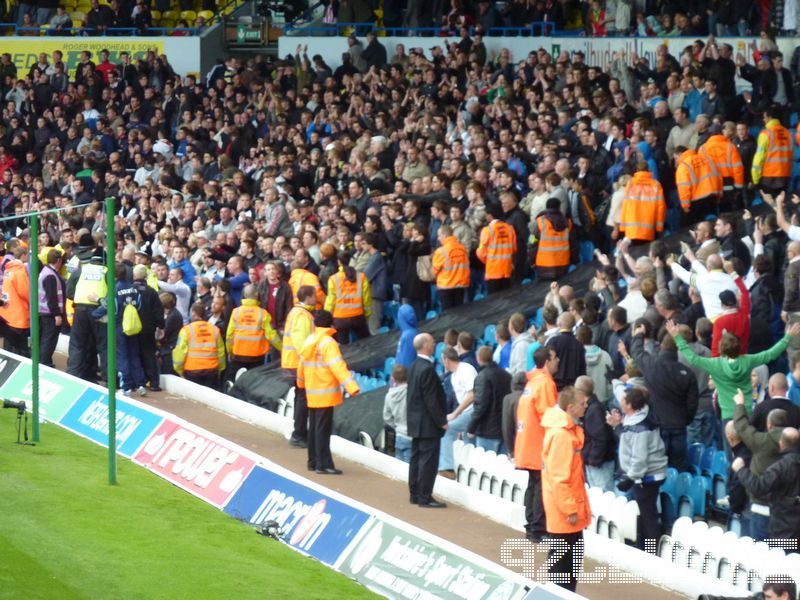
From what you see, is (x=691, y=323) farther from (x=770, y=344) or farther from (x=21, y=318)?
(x=21, y=318)


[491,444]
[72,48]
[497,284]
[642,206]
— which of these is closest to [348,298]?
[497,284]

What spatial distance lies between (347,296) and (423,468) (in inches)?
219

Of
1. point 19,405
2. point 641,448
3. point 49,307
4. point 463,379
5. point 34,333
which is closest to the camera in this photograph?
point 641,448

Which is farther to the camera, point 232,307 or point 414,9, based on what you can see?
point 414,9

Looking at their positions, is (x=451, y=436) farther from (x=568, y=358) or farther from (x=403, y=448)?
(x=568, y=358)

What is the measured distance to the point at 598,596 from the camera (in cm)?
1127

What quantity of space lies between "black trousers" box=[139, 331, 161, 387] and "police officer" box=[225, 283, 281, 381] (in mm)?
958

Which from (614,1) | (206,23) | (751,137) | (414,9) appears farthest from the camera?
(206,23)

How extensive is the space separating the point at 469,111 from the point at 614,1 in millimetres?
4558

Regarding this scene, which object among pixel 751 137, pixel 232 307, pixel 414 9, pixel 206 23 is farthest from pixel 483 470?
pixel 206 23

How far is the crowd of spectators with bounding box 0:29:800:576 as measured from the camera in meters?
13.6

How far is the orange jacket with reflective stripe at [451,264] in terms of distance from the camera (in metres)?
18.6

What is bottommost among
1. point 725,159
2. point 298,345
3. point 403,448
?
point 403,448

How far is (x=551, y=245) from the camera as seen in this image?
18406mm
